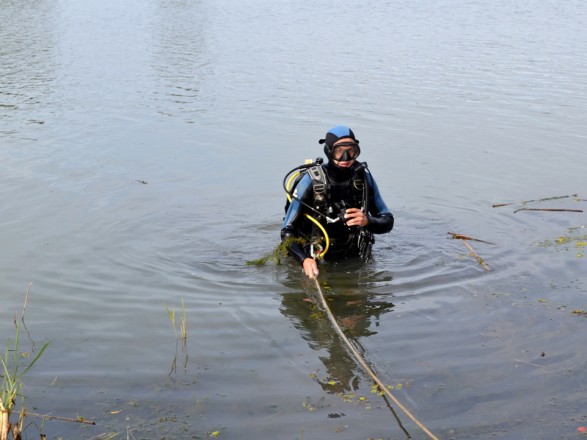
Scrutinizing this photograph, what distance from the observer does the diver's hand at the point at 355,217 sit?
6484 mm

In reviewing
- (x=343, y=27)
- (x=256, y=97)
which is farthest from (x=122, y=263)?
(x=343, y=27)

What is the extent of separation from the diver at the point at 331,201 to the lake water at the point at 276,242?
0.42 meters

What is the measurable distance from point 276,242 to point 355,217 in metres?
1.99

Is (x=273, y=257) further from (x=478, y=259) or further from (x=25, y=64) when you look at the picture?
(x=25, y=64)

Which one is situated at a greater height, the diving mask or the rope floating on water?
the diving mask

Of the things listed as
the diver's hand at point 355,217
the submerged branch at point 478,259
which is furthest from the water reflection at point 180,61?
the diver's hand at point 355,217

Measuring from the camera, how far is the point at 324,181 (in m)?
6.75

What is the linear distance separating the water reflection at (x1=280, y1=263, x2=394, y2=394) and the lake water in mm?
25

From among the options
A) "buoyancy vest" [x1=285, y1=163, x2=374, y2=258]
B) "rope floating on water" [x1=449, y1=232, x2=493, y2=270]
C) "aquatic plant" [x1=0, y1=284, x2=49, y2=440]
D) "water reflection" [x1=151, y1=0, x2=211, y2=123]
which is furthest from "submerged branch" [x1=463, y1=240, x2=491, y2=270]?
"water reflection" [x1=151, y1=0, x2=211, y2=123]

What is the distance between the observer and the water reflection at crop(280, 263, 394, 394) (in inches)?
202

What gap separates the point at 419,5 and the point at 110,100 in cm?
1681

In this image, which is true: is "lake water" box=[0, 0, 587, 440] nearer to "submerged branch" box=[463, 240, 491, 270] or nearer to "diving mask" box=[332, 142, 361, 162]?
"submerged branch" box=[463, 240, 491, 270]

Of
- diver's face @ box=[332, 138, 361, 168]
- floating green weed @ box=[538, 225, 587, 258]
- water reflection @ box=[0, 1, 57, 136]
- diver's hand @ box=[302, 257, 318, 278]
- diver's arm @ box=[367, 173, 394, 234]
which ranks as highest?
diver's face @ box=[332, 138, 361, 168]

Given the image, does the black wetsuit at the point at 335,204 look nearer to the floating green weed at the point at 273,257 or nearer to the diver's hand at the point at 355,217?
the diver's hand at the point at 355,217
